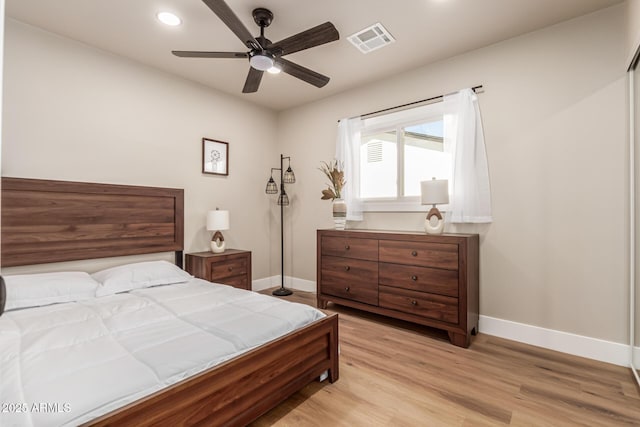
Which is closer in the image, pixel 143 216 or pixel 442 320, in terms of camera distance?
pixel 442 320

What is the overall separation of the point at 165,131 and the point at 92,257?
58.4 inches

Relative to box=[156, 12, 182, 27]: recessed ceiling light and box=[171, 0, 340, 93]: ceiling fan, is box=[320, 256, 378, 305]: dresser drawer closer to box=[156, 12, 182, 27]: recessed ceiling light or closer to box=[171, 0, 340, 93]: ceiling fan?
box=[171, 0, 340, 93]: ceiling fan

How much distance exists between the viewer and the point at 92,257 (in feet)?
9.73

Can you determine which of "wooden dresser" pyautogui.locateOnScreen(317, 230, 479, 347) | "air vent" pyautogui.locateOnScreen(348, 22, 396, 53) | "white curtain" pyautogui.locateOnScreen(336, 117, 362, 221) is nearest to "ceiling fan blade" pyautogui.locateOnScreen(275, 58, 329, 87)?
"air vent" pyautogui.locateOnScreen(348, 22, 396, 53)

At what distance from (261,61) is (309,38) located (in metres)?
0.40

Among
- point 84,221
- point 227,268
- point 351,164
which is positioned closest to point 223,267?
point 227,268

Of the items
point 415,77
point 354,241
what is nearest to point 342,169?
point 354,241

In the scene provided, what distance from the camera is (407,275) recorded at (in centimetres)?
305

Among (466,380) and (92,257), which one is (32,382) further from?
(466,380)

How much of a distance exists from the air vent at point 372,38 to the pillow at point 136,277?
2.67 metres

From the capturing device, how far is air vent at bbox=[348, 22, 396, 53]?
2.75 meters

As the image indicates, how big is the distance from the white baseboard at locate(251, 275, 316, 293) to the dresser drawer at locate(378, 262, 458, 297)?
1.50m

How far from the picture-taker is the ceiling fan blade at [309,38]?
7.23ft

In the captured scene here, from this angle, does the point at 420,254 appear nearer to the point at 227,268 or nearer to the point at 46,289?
the point at 227,268
